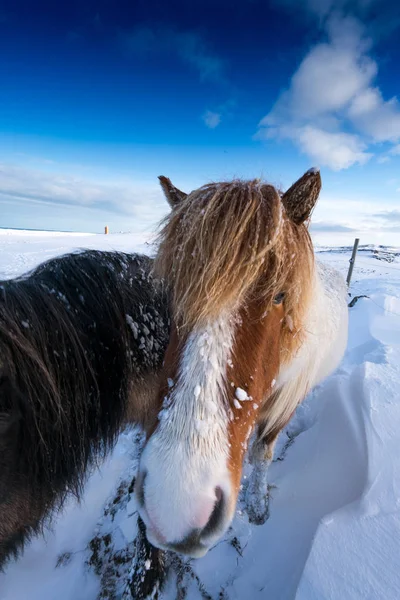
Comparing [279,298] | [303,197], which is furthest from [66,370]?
[303,197]

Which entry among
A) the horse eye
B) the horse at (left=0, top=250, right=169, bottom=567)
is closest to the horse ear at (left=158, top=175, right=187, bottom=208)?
the horse at (left=0, top=250, right=169, bottom=567)

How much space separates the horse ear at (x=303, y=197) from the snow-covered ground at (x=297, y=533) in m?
1.78

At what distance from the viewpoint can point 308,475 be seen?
233 cm

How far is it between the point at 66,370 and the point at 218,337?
0.85 m

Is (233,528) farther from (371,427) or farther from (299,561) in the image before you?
(371,427)

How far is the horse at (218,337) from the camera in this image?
1021 millimetres

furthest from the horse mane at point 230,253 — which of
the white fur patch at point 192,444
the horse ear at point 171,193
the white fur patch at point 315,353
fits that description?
the white fur patch at point 315,353

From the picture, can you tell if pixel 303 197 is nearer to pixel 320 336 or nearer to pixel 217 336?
pixel 217 336

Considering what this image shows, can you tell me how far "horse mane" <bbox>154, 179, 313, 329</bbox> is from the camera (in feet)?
4.28

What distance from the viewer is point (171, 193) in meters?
1.86

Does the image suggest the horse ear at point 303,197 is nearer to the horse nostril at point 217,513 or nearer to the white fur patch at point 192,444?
the white fur patch at point 192,444

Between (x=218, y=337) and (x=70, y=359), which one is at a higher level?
(x=218, y=337)

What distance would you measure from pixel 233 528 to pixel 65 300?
2210mm

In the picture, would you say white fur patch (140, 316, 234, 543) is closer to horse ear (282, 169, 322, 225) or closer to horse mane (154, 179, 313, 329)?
horse mane (154, 179, 313, 329)
